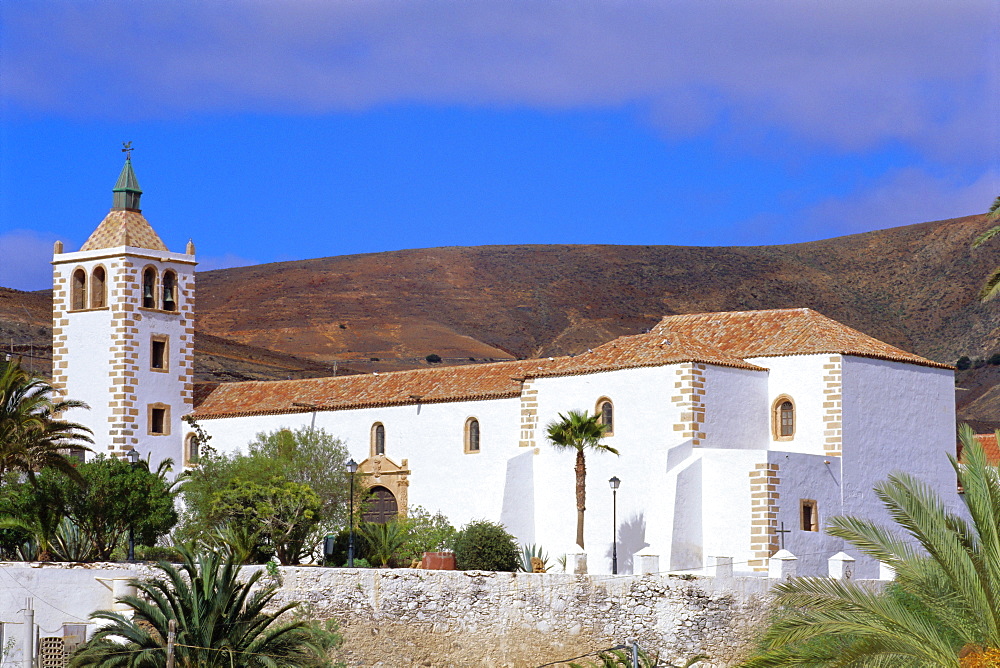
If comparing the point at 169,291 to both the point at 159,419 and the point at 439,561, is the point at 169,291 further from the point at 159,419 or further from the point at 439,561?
the point at 439,561

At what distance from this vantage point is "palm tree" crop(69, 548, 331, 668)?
24859 millimetres

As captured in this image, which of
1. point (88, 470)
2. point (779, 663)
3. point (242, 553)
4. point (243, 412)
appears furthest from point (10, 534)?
point (779, 663)

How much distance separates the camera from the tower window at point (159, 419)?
153 feet

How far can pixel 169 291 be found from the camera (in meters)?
48.1

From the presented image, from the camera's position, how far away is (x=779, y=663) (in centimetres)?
1875

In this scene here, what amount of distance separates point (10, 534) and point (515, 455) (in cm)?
1318

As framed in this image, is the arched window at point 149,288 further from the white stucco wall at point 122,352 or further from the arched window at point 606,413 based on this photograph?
the arched window at point 606,413

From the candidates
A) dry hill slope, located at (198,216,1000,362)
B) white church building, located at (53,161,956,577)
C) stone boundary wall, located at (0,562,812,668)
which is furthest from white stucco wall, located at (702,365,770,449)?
dry hill slope, located at (198,216,1000,362)

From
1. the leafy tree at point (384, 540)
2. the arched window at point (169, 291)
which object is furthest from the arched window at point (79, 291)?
the leafy tree at point (384, 540)

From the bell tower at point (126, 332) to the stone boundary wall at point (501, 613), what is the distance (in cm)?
1518

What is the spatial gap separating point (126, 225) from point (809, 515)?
23.7 metres

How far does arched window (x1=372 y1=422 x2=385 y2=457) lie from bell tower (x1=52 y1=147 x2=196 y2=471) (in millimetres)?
7412

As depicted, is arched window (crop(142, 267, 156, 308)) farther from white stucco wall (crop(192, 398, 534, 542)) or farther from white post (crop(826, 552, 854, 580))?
white post (crop(826, 552, 854, 580))

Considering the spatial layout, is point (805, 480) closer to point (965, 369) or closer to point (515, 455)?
point (515, 455)
